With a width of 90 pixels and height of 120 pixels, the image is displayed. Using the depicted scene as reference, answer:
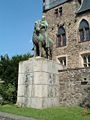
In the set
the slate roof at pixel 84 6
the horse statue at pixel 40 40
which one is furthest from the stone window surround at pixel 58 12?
the horse statue at pixel 40 40

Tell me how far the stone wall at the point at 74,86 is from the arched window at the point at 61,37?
9077 mm

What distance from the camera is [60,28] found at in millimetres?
28906

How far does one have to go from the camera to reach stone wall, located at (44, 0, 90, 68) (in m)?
26.4

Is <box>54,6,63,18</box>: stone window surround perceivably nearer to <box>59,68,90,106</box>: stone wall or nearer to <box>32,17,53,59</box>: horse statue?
<box>32,17,53,59</box>: horse statue

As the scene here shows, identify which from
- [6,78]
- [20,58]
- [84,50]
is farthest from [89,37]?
[6,78]

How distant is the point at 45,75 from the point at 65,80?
7.08 feet

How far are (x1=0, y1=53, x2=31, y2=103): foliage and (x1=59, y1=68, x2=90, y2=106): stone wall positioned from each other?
4.88 meters

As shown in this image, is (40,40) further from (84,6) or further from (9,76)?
(84,6)

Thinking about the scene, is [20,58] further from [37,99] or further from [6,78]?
[37,99]

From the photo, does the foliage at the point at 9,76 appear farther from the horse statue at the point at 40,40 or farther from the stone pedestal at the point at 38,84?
the horse statue at the point at 40,40

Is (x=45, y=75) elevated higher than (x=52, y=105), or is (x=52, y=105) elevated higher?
(x=45, y=75)

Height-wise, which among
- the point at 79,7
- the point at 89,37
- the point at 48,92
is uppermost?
the point at 79,7

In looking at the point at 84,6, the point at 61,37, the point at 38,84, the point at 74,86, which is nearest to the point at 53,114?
the point at 38,84

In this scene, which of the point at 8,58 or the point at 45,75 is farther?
the point at 8,58
